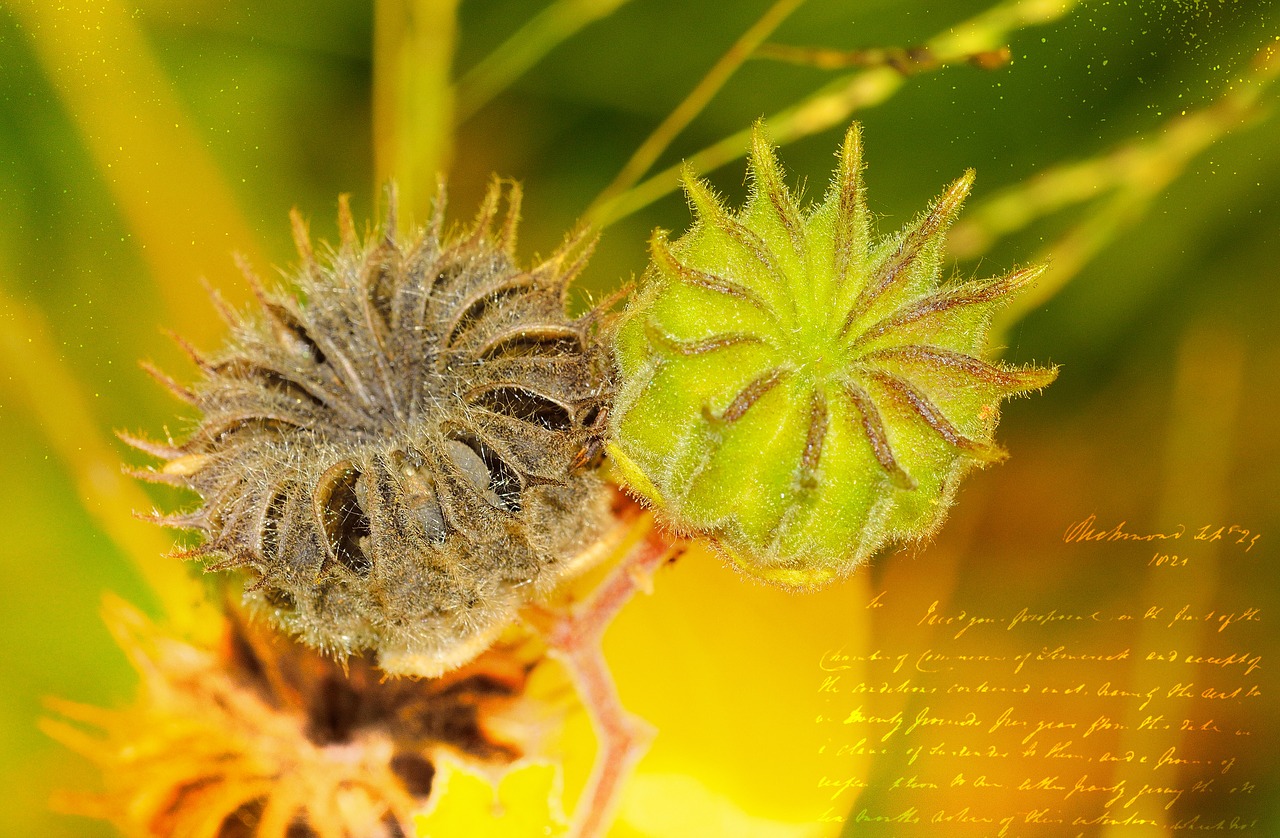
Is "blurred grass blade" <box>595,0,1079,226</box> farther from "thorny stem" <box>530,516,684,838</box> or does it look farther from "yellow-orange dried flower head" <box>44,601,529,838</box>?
"yellow-orange dried flower head" <box>44,601,529,838</box>

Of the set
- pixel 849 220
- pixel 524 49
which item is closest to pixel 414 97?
pixel 524 49

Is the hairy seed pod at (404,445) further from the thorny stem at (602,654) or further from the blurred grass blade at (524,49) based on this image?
the blurred grass blade at (524,49)

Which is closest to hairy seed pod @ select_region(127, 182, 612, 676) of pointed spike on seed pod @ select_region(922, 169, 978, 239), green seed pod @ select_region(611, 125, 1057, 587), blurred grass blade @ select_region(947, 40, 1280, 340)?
green seed pod @ select_region(611, 125, 1057, 587)

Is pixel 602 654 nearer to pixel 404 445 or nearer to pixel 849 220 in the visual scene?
pixel 404 445

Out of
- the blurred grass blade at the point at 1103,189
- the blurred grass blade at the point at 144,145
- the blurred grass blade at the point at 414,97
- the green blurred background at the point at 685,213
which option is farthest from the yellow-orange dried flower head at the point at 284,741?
the blurred grass blade at the point at 1103,189

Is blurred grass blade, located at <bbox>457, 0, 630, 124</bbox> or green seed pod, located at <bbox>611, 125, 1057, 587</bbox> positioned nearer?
green seed pod, located at <bbox>611, 125, 1057, 587</bbox>
